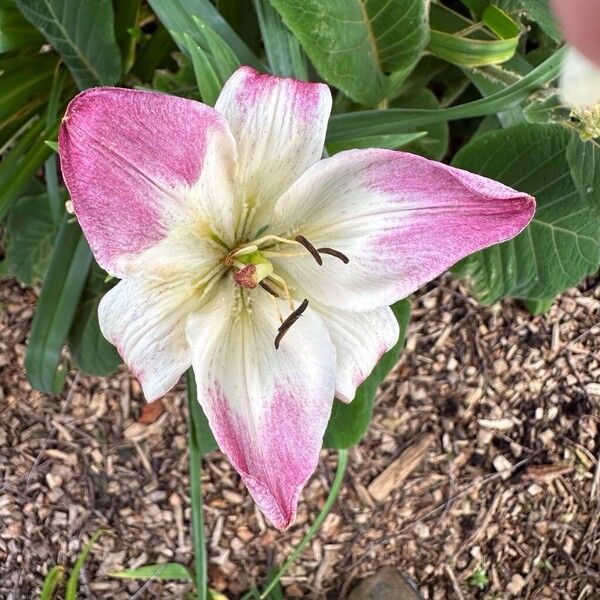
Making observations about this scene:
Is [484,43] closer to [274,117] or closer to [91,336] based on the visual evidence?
[274,117]

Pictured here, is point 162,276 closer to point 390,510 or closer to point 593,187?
point 593,187

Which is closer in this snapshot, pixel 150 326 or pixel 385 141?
pixel 150 326

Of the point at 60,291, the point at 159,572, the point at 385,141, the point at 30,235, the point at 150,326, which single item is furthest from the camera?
the point at 159,572

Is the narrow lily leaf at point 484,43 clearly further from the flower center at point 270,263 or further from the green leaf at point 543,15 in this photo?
the flower center at point 270,263

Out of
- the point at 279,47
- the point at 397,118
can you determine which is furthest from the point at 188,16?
the point at 397,118

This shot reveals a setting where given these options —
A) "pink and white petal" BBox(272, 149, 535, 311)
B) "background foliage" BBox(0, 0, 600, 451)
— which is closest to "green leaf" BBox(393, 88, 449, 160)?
"background foliage" BBox(0, 0, 600, 451)

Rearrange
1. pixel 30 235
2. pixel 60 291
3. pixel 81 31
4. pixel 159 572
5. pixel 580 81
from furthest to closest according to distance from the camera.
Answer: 1. pixel 159 572
2. pixel 30 235
3. pixel 60 291
4. pixel 81 31
5. pixel 580 81

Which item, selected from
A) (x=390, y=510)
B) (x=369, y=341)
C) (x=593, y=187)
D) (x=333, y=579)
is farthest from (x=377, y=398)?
(x=369, y=341)

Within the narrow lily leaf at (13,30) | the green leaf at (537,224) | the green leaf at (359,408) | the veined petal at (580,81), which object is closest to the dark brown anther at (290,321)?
the veined petal at (580,81)
